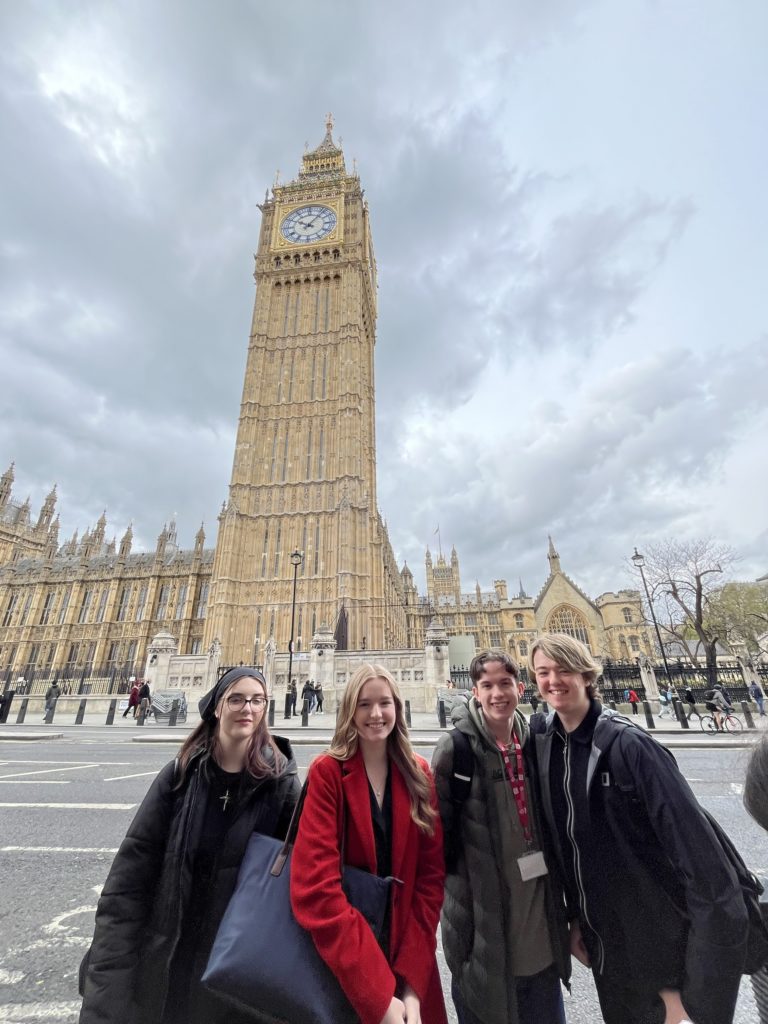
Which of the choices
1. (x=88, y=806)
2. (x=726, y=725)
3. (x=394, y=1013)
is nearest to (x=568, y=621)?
(x=726, y=725)

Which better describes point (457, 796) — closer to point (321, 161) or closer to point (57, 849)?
point (57, 849)

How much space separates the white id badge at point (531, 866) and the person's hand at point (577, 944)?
1.05ft

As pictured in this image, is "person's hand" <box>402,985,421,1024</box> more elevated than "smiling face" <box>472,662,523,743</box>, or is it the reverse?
"smiling face" <box>472,662,523,743</box>

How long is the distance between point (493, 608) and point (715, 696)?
4427 cm

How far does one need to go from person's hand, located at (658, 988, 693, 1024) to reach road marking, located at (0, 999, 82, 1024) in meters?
2.56

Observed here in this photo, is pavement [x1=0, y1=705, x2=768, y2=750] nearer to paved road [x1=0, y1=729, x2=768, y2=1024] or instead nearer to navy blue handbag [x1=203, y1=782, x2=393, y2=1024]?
paved road [x1=0, y1=729, x2=768, y2=1024]

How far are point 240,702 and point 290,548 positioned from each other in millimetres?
33371

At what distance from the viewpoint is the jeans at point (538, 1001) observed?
1.81m

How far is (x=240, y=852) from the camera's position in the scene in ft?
5.97

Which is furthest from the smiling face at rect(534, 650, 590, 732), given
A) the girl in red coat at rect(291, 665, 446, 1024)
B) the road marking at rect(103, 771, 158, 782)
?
the road marking at rect(103, 771, 158, 782)

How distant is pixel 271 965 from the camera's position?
1389 mm

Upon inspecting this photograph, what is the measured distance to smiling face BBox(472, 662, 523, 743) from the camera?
2080mm

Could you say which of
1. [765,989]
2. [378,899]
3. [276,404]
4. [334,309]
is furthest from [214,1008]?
[334,309]

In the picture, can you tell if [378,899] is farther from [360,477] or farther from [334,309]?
[334,309]
